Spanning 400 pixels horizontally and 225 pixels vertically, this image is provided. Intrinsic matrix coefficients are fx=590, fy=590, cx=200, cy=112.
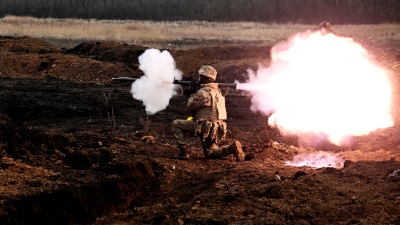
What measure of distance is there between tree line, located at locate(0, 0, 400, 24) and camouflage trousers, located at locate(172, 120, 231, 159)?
3897 centimetres

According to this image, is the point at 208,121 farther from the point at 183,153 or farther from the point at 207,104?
the point at 183,153

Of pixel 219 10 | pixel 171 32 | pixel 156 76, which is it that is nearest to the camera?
pixel 156 76

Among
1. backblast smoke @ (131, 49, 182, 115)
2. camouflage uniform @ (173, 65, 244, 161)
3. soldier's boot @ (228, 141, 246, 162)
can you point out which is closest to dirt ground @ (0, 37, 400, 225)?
soldier's boot @ (228, 141, 246, 162)

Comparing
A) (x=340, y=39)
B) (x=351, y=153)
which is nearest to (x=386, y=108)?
(x=340, y=39)

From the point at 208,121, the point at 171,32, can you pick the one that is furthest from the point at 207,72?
the point at 171,32

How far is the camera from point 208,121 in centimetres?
1005

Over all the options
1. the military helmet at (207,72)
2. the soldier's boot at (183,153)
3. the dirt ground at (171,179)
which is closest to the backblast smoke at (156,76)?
the dirt ground at (171,179)

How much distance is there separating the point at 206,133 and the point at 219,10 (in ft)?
167

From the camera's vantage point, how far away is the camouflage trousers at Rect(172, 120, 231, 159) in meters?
10.1

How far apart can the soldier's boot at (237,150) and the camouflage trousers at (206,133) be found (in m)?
0.06

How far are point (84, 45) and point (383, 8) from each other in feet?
84.0

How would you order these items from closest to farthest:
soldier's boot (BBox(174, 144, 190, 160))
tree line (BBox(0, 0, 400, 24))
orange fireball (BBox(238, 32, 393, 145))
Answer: soldier's boot (BBox(174, 144, 190, 160)) → orange fireball (BBox(238, 32, 393, 145)) → tree line (BBox(0, 0, 400, 24))

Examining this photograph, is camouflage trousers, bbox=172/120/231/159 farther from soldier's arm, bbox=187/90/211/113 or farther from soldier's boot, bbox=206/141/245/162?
soldier's arm, bbox=187/90/211/113

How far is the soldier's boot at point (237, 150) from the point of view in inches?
397
